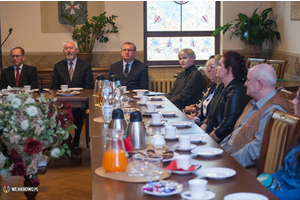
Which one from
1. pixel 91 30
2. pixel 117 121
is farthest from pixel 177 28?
pixel 117 121

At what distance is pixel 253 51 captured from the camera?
7.40m

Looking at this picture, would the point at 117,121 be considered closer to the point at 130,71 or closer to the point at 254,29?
the point at 130,71

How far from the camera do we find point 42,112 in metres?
2.37

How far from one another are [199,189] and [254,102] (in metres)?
1.54

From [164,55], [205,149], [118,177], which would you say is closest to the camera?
[118,177]

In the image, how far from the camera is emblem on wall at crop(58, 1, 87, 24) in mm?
7250

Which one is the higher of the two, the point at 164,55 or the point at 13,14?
the point at 13,14

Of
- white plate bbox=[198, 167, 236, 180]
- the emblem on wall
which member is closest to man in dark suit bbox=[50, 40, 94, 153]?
the emblem on wall

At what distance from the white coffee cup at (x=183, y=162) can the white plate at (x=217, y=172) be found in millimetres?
71

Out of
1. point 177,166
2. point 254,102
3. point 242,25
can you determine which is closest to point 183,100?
point 254,102

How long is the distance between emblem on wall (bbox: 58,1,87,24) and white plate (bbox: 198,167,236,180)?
19.7 feet

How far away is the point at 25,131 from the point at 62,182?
1.87 metres

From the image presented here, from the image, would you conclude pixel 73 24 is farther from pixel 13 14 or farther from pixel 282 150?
pixel 282 150

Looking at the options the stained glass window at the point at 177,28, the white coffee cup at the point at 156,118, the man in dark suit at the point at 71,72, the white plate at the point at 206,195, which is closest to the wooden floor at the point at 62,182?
the white coffee cup at the point at 156,118
